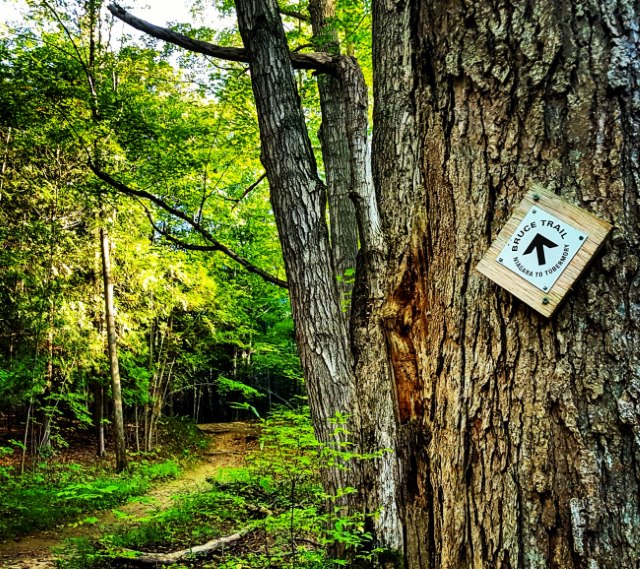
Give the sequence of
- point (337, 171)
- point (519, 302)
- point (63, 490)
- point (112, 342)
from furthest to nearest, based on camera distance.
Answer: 1. point (112, 342)
2. point (63, 490)
3. point (337, 171)
4. point (519, 302)

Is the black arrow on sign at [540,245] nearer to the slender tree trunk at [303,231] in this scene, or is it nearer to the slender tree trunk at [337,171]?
the slender tree trunk at [303,231]

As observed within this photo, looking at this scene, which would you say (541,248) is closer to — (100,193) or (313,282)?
(313,282)

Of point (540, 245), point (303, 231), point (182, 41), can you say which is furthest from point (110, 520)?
point (540, 245)

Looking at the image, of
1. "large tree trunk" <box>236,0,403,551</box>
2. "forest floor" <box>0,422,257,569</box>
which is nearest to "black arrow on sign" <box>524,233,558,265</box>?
"large tree trunk" <box>236,0,403,551</box>

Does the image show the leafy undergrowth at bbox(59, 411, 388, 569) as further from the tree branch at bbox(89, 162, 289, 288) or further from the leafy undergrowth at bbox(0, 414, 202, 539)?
the tree branch at bbox(89, 162, 289, 288)

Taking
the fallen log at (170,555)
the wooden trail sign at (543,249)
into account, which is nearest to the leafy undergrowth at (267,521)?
the fallen log at (170,555)

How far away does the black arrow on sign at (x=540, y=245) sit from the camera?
1071mm

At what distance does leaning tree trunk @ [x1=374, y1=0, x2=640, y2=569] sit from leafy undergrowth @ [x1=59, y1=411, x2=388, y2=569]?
6.38ft

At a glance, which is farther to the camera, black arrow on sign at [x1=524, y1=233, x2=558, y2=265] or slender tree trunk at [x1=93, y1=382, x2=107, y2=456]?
slender tree trunk at [x1=93, y1=382, x2=107, y2=456]

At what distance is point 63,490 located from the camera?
7.66m

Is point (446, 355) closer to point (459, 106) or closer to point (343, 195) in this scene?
point (459, 106)

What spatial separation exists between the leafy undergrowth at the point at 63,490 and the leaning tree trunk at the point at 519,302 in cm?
643

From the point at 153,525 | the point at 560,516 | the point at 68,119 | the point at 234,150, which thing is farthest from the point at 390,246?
the point at 68,119

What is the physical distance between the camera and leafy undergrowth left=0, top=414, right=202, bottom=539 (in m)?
7.33
